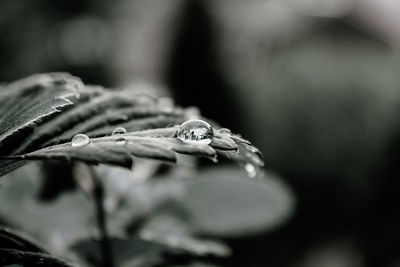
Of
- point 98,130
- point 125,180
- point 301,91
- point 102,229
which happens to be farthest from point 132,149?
point 301,91

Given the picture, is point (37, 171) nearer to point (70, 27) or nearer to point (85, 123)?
point (85, 123)

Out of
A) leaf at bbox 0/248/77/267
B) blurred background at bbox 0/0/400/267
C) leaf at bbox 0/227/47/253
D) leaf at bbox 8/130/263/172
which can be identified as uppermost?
blurred background at bbox 0/0/400/267

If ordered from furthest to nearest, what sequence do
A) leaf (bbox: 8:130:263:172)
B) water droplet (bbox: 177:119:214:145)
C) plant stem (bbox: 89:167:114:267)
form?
plant stem (bbox: 89:167:114:267) → water droplet (bbox: 177:119:214:145) → leaf (bbox: 8:130:263:172)

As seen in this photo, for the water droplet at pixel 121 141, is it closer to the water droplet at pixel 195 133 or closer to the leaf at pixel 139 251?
the water droplet at pixel 195 133

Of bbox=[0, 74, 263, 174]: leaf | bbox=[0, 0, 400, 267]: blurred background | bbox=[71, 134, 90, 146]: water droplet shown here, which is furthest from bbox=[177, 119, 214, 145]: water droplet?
bbox=[0, 0, 400, 267]: blurred background

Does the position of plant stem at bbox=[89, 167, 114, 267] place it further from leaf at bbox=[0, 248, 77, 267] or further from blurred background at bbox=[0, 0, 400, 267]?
blurred background at bbox=[0, 0, 400, 267]

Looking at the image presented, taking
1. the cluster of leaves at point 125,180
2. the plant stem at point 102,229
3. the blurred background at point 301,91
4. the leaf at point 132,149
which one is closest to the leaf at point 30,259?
the cluster of leaves at point 125,180

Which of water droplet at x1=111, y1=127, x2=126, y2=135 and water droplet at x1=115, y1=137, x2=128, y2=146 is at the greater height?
water droplet at x1=111, y1=127, x2=126, y2=135
